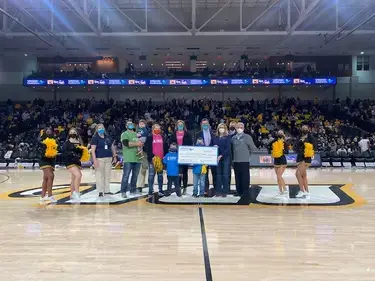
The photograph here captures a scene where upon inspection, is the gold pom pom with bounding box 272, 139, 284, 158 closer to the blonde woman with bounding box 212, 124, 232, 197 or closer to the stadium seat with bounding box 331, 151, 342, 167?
the blonde woman with bounding box 212, 124, 232, 197

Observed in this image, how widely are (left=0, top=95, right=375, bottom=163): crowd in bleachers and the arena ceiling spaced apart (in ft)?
13.9

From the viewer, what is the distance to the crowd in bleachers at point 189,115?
2617 cm

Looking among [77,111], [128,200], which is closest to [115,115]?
[77,111]

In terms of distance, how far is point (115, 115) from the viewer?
1218 inches

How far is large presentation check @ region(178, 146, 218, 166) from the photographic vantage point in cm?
845

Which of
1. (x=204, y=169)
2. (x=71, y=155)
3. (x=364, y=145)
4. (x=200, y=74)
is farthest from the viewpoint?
(x=200, y=74)

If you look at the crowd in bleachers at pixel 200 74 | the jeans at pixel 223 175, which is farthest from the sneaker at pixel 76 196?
the crowd in bleachers at pixel 200 74

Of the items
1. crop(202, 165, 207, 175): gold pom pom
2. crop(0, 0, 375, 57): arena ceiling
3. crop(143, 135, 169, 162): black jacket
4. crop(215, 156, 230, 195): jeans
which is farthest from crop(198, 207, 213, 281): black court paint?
crop(0, 0, 375, 57): arena ceiling

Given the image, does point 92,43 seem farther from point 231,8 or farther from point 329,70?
point 329,70

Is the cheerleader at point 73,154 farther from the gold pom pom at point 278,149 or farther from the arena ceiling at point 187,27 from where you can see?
the arena ceiling at point 187,27

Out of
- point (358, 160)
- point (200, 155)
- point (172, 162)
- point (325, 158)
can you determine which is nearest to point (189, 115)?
point (325, 158)

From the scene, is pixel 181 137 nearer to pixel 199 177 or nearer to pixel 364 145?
pixel 199 177

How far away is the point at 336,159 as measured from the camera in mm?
20141

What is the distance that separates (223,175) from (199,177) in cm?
53
